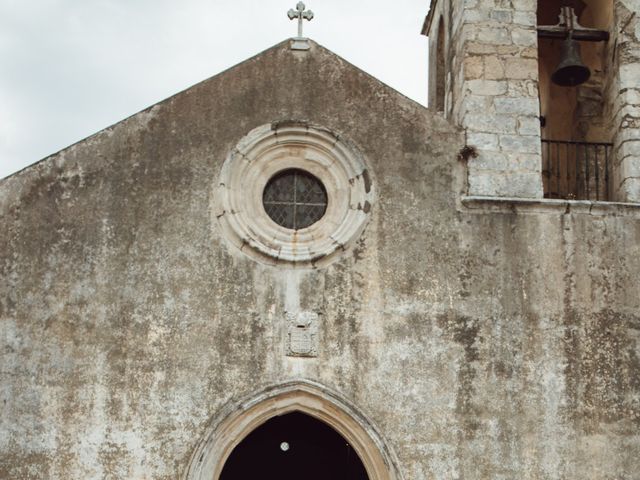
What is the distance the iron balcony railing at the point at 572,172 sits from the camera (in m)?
11.0

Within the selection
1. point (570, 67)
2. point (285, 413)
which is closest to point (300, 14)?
point (570, 67)

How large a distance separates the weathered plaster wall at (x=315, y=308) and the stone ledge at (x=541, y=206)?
0.09ft

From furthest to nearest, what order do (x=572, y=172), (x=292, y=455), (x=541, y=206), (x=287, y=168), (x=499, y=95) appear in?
(x=572, y=172)
(x=292, y=455)
(x=499, y=95)
(x=287, y=168)
(x=541, y=206)

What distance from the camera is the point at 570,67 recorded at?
1027cm

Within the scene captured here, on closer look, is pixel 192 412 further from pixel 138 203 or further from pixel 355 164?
pixel 355 164

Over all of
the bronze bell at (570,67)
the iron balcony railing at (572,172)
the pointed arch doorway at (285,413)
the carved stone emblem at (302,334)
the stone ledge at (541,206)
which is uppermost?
the bronze bell at (570,67)

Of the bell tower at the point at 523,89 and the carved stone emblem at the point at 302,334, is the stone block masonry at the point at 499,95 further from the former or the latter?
the carved stone emblem at the point at 302,334

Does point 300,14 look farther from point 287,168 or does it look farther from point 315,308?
point 315,308

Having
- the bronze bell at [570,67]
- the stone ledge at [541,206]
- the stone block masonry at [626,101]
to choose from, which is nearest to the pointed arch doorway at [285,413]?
the stone ledge at [541,206]

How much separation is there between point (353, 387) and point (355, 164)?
6.25 ft

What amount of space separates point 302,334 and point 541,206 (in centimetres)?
232

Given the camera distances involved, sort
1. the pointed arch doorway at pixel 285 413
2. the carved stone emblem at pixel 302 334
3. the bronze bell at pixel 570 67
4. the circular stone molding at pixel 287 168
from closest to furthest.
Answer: the pointed arch doorway at pixel 285 413, the carved stone emblem at pixel 302 334, the circular stone molding at pixel 287 168, the bronze bell at pixel 570 67

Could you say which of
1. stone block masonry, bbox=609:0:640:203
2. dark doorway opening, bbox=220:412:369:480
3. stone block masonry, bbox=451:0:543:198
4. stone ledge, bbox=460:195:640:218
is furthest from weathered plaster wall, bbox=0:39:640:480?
dark doorway opening, bbox=220:412:369:480

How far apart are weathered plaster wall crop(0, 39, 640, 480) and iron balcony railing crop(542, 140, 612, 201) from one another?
5.12 ft
